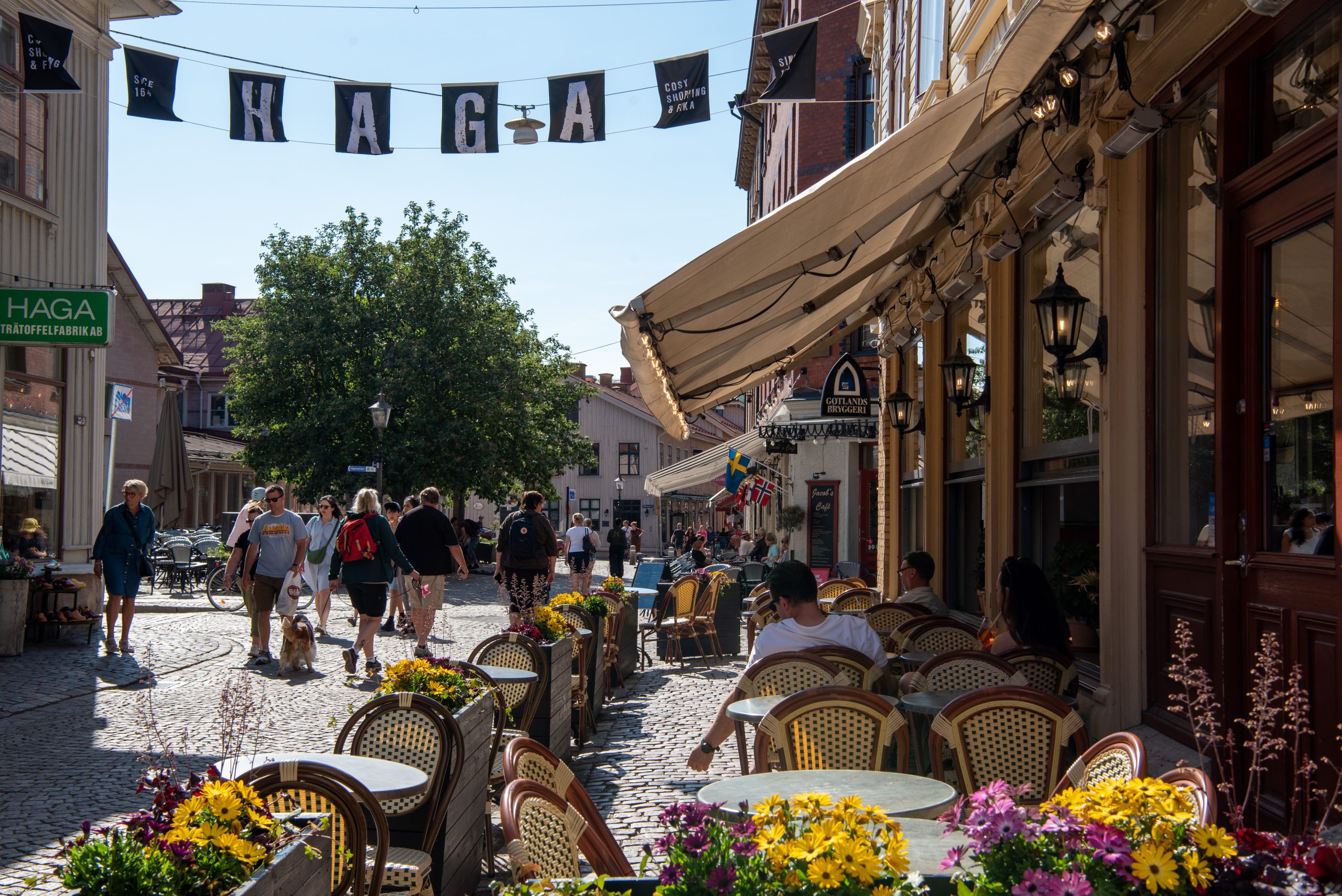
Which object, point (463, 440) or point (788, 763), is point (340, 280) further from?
point (788, 763)

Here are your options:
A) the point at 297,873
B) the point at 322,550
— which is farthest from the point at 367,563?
the point at 297,873

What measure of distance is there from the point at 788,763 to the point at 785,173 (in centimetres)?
2588

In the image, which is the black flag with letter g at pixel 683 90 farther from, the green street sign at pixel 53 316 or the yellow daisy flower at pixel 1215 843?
the yellow daisy flower at pixel 1215 843

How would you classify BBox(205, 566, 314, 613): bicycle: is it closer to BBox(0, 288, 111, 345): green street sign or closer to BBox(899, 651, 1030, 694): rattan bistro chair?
BBox(0, 288, 111, 345): green street sign

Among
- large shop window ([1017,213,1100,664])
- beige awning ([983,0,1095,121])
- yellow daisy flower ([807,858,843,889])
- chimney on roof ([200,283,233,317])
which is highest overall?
chimney on roof ([200,283,233,317])

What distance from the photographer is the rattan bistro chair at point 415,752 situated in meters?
4.17

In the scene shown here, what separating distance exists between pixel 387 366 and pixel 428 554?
23.6 m

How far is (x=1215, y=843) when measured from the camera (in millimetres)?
2080

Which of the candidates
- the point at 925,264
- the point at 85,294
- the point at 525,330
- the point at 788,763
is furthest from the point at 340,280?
the point at 788,763

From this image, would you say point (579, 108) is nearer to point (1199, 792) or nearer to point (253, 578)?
point (253, 578)

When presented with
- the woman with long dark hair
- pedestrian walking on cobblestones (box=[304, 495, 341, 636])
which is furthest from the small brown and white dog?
the woman with long dark hair

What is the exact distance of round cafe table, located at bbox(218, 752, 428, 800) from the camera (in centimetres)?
382

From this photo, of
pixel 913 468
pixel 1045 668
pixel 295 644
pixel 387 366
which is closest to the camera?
pixel 1045 668

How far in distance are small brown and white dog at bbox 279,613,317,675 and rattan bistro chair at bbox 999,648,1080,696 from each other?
7.38 m
